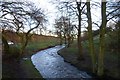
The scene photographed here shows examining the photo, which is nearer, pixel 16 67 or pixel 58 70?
pixel 16 67

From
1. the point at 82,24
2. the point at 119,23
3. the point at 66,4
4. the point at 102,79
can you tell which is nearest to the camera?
the point at 102,79

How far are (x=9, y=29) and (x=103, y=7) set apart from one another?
9428 millimetres

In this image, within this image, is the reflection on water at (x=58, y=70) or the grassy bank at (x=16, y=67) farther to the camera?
the reflection on water at (x=58, y=70)

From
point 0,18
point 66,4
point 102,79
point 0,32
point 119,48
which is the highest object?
point 66,4

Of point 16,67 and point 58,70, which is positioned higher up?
point 16,67

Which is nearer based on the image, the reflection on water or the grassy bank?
the grassy bank

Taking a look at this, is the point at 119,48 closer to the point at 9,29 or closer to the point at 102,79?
the point at 102,79

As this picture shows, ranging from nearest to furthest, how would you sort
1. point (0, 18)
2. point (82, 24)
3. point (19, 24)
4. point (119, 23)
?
point (119, 23), point (0, 18), point (19, 24), point (82, 24)

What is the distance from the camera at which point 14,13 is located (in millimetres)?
21031

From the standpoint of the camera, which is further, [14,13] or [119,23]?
[14,13]

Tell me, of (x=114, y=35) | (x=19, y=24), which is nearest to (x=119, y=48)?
(x=114, y=35)

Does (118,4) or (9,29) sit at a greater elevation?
(118,4)

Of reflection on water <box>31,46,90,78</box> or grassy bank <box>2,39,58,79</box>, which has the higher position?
grassy bank <box>2,39,58,79</box>

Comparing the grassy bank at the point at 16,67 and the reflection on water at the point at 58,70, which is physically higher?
the grassy bank at the point at 16,67
